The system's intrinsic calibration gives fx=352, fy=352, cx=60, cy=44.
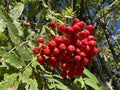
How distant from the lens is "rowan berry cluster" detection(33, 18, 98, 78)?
1971 mm

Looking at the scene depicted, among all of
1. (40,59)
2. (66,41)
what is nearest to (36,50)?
(40,59)

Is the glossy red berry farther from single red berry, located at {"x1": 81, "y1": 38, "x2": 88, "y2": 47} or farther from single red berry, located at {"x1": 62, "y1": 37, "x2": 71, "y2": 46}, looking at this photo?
single red berry, located at {"x1": 81, "y1": 38, "x2": 88, "y2": 47}

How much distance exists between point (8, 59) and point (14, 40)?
12 cm

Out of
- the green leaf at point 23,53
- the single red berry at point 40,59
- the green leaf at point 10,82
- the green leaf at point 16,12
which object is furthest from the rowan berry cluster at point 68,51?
the green leaf at point 16,12

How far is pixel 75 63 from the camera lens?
1983mm

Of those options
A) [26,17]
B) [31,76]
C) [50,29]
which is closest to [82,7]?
[26,17]

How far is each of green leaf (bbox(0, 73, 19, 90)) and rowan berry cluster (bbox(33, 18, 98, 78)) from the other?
0.66 ft

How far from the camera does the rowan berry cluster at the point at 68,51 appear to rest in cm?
197

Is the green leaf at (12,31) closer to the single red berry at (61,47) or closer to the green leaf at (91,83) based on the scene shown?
the single red berry at (61,47)

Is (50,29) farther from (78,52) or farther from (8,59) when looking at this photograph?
(8,59)

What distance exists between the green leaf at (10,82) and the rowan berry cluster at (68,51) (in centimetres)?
20

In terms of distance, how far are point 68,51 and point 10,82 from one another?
0.38 m

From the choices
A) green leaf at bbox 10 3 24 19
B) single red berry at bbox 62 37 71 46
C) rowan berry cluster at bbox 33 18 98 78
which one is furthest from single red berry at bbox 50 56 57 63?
green leaf at bbox 10 3 24 19

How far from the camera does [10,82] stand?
1.78 m
